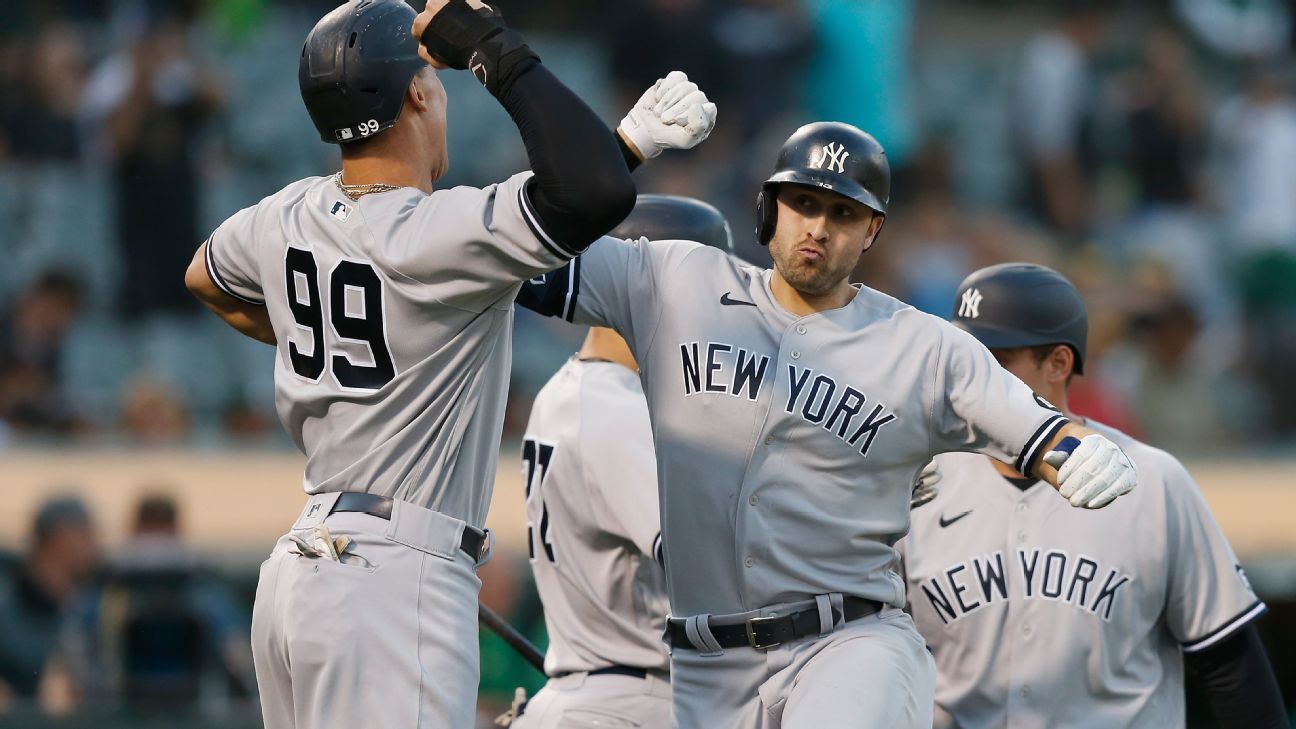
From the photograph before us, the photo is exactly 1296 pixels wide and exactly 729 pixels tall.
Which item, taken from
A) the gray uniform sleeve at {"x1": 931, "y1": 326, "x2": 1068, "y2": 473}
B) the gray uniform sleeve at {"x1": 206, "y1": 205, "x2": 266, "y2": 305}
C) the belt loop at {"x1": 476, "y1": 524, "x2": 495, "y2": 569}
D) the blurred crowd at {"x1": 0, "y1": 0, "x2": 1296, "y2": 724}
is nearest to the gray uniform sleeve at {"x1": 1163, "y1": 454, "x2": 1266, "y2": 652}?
the gray uniform sleeve at {"x1": 931, "y1": 326, "x2": 1068, "y2": 473}

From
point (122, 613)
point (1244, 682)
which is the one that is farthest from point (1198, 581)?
point (122, 613)

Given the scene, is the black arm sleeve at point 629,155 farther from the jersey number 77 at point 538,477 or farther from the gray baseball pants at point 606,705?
the gray baseball pants at point 606,705

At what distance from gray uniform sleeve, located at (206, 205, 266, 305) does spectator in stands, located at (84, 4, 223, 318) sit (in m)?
6.40

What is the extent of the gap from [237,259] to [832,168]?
4.75 ft

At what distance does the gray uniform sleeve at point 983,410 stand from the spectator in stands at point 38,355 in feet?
21.1

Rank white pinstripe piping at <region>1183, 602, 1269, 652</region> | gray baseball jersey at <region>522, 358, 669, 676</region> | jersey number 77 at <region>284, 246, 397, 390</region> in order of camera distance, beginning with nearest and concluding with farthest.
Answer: jersey number 77 at <region>284, 246, 397, 390</region> → gray baseball jersey at <region>522, 358, 669, 676</region> → white pinstripe piping at <region>1183, 602, 1269, 652</region>

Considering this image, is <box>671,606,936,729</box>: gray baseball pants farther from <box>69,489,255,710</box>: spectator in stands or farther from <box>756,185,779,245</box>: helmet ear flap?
<box>69,489,255,710</box>: spectator in stands

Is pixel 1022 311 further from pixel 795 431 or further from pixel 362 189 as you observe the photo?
pixel 362 189

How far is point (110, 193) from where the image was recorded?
440 inches

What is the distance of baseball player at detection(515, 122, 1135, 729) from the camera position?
4.46 metres

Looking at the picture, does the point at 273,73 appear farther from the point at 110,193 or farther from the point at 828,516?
the point at 828,516

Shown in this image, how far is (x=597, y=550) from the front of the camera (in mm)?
5148

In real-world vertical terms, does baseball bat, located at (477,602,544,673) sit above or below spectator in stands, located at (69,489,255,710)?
above

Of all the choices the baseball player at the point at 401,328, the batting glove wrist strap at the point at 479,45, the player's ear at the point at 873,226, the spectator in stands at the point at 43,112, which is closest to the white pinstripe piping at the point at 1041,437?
the player's ear at the point at 873,226
